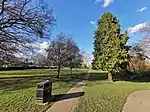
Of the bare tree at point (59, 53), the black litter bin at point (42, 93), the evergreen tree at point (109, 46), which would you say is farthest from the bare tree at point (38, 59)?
the black litter bin at point (42, 93)

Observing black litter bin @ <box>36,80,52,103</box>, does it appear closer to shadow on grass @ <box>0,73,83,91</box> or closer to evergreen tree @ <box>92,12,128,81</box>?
shadow on grass @ <box>0,73,83,91</box>

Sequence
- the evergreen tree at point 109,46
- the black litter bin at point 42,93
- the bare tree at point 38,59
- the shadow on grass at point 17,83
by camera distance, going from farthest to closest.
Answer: the evergreen tree at point 109,46, the bare tree at point 38,59, the shadow on grass at point 17,83, the black litter bin at point 42,93

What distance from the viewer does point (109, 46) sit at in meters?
29.1

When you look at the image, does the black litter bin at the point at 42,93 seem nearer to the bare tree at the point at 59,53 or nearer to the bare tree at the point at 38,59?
the bare tree at the point at 38,59

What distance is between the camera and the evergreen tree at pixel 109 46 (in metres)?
27.9

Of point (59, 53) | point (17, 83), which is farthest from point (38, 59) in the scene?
point (17, 83)

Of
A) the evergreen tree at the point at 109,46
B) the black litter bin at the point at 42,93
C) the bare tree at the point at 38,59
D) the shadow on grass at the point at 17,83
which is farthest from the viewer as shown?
the evergreen tree at the point at 109,46

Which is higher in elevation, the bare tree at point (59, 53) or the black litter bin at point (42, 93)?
the bare tree at point (59, 53)

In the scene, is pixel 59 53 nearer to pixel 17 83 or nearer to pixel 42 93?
pixel 17 83

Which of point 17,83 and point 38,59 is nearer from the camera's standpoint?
point 17,83

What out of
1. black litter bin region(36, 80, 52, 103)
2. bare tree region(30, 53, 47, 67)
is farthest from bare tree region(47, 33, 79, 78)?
black litter bin region(36, 80, 52, 103)

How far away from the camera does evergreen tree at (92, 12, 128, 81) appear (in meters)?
27.9

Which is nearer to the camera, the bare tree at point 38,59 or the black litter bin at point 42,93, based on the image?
the black litter bin at point 42,93

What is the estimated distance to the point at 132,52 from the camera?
32906mm
